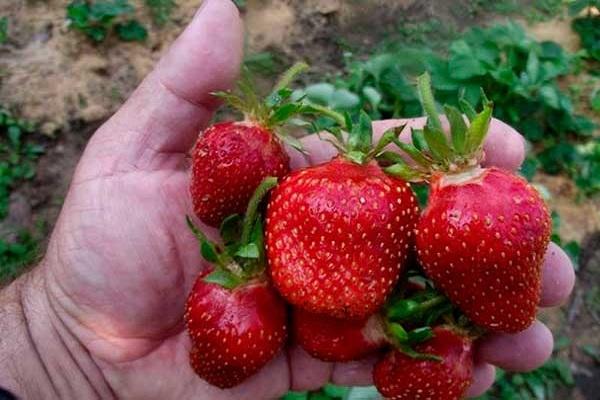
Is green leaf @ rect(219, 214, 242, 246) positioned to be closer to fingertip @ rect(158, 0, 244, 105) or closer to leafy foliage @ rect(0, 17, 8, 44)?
fingertip @ rect(158, 0, 244, 105)

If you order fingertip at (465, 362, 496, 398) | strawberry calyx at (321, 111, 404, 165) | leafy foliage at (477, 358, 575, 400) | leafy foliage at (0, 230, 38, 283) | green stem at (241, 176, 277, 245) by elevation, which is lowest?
leafy foliage at (477, 358, 575, 400)

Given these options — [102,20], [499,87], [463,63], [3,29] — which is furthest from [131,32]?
[499,87]

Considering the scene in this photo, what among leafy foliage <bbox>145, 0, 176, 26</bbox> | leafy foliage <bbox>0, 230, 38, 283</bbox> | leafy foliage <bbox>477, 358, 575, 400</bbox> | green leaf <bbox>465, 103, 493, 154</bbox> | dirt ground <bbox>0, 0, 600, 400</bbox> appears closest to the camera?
green leaf <bbox>465, 103, 493, 154</bbox>

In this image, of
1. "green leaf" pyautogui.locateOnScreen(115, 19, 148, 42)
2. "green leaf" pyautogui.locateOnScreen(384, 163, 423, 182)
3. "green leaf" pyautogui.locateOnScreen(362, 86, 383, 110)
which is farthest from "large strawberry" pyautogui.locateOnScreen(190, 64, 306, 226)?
"green leaf" pyautogui.locateOnScreen(115, 19, 148, 42)

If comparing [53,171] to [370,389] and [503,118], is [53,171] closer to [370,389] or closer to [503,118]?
[370,389]

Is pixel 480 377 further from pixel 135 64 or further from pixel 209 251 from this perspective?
pixel 135 64

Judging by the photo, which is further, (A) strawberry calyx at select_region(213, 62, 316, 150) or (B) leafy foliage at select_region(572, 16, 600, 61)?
(B) leafy foliage at select_region(572, 16, 600, 61)

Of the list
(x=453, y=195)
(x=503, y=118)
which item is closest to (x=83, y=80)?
(x=503, y=118)

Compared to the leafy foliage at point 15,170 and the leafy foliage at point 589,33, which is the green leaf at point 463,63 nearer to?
the leafy foliage at point 589,33
